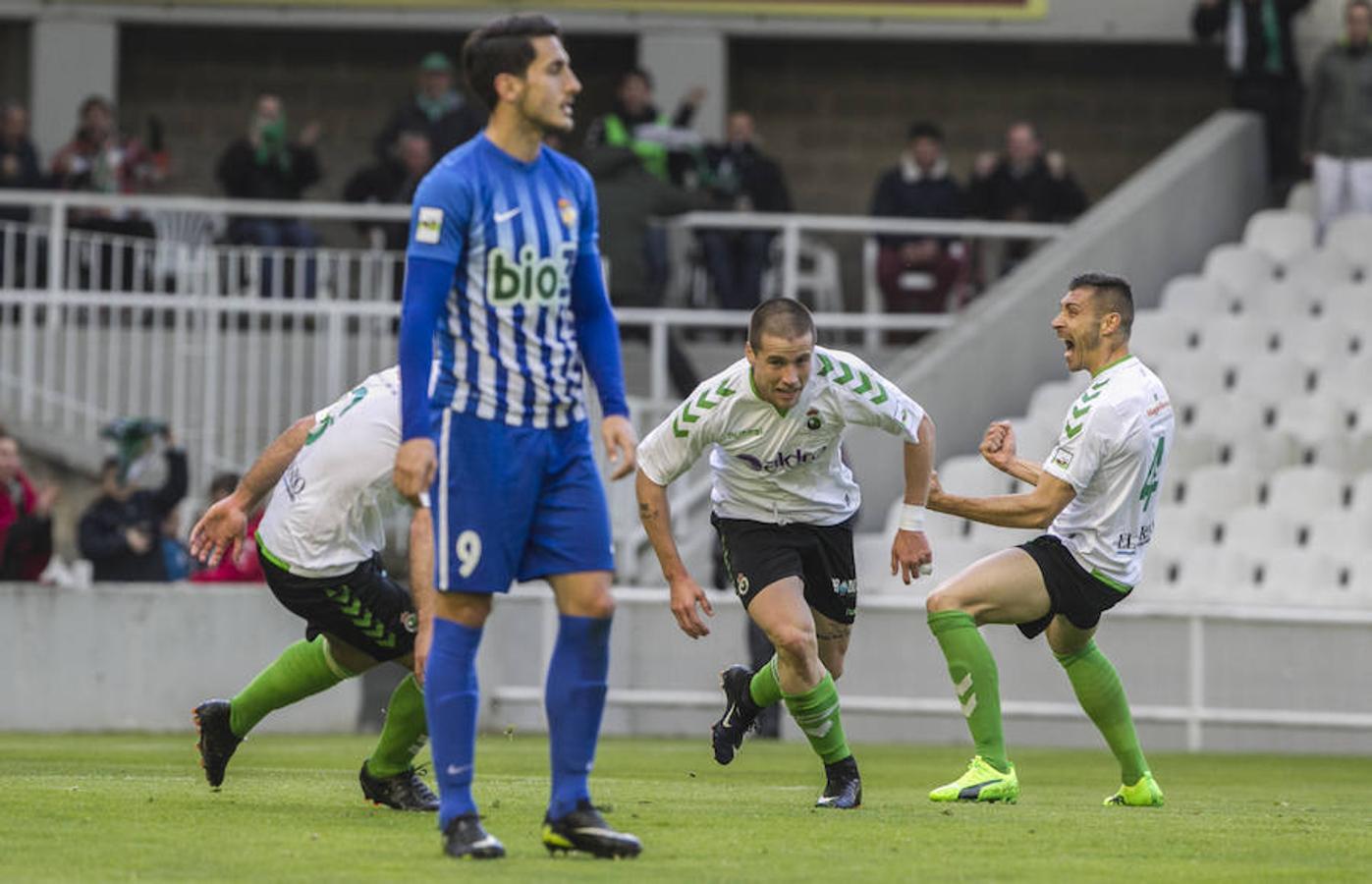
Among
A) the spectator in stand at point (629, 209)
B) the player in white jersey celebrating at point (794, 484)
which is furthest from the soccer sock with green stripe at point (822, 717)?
the spectator in stand at point (629, 209)

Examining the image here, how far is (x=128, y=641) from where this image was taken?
17.3 m

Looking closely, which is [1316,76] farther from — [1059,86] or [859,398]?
[859,398]

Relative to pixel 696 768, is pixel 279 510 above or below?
above

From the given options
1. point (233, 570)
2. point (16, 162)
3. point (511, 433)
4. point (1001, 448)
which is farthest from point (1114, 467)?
point (16, 162)

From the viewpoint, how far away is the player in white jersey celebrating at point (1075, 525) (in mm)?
9938

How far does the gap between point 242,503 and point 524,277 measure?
7.36 feet

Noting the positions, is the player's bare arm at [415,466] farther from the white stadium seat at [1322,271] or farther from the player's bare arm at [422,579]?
the white stadium seat at [1322,271]

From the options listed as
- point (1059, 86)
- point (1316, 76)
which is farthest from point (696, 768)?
point (1059, 86)

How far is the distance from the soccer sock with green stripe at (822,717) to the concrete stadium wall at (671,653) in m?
7.24

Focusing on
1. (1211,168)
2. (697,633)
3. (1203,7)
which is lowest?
(697,633)

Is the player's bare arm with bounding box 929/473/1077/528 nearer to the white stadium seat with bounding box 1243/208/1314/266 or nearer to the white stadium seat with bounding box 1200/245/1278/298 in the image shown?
the white stadium seat with bounding box 1200/245/1278/298

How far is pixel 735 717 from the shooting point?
1063 cm

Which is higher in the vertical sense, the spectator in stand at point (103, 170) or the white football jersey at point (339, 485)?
the spectator in stand at point (103, 170)

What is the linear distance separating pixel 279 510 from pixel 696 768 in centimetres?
456
